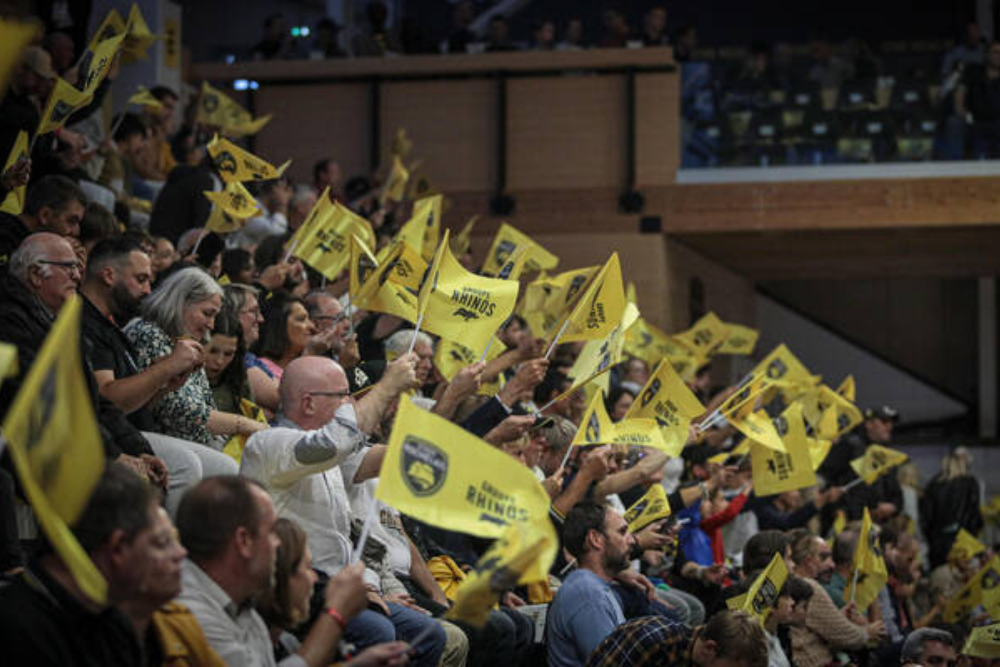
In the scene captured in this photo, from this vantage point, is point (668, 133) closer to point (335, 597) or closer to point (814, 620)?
point (814, 620)

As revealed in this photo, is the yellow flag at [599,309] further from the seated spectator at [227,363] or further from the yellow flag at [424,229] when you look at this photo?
the yellow flag at [424,229]

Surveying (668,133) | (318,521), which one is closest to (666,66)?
(668,133)

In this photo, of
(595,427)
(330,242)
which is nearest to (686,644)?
(595,427)

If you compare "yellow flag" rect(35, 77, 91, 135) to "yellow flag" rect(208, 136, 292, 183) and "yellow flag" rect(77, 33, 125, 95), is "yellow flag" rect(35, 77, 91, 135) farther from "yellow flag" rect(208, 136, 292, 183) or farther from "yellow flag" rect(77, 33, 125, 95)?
"yellow flag" rect(208, 136, 292, 183)

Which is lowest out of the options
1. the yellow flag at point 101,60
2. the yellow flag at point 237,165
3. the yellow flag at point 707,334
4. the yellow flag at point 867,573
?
A: the yellow flag at point 867,573

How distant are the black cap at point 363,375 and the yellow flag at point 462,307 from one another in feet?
1.45

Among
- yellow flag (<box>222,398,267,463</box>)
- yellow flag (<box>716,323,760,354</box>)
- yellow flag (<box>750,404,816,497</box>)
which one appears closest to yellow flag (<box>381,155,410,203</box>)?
yellow flag (<box>716,323,760,354</box>)

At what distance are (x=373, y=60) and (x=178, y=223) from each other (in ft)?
20.7

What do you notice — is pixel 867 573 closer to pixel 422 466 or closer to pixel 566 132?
pixel 422 466

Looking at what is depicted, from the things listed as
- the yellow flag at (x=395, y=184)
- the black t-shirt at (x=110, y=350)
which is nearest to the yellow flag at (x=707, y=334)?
the yellow flag at (x=395, y=184)

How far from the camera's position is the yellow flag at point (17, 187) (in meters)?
6.27

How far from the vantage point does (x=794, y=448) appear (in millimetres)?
8242

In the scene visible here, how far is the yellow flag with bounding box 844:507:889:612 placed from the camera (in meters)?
8.41

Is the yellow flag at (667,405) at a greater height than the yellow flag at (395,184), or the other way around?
the yellow flag at (395,184)
